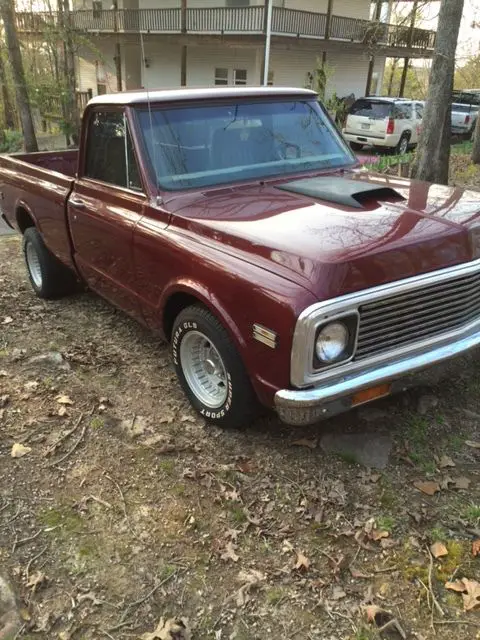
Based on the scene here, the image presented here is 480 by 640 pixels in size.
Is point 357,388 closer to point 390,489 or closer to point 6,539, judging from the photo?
point 390,489

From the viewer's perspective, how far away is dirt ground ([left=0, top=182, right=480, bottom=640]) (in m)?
2.40

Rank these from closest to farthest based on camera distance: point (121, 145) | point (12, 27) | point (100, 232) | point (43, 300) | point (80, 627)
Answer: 1. point (80, 627)
2. point (121, 145)
3. point (100, 232)
4. point (43, 300)
5. point (12, 27)

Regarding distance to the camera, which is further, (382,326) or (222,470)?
(222,470)

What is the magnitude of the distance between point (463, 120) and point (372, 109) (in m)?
6.01

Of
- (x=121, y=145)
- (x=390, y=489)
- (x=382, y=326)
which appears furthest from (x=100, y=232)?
(x=390, y=489)

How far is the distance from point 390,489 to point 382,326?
2.94 feet

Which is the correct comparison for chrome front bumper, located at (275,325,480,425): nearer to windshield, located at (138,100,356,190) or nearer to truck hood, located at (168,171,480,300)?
truck hood, located at (168,171,480,300)

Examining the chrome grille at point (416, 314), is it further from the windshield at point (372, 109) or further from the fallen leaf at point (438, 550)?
the windshield at point (372, 109)

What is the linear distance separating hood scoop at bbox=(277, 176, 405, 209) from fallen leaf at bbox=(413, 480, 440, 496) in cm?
156

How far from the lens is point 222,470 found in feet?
10.6

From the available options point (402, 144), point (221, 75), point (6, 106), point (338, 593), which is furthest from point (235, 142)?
point (221, 75)

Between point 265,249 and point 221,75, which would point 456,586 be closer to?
point 265,249

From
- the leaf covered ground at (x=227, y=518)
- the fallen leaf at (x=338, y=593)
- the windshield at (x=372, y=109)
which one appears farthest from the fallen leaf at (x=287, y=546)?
the windshield at (x=372, y=109)

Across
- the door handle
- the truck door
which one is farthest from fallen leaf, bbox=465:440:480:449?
the door handle
